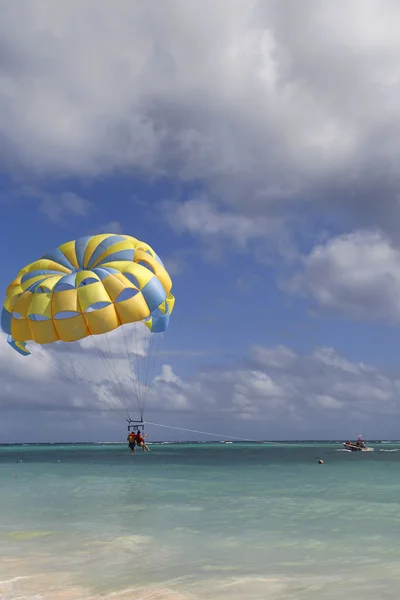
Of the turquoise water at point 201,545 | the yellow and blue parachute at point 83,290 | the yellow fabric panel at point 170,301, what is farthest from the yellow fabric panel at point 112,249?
the turquoise water at point 201,545

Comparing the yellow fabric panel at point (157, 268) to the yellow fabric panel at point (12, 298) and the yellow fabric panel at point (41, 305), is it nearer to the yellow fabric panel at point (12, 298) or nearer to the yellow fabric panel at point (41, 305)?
the yellow fabric panel at point (41, 305)

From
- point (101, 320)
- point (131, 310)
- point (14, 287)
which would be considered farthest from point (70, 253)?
point (131, 310)

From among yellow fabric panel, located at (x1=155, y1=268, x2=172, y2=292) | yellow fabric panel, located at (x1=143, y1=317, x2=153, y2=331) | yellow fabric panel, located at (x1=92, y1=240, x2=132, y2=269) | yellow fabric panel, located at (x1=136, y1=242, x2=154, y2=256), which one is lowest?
yellow fabric panel, located at (x1=143, y1=317, x2=153, y2=331)

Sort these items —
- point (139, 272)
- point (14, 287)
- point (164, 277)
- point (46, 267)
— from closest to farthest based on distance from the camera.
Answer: point (139, 272) → point (14, 287) → point (46, 267) → point (164, 277)

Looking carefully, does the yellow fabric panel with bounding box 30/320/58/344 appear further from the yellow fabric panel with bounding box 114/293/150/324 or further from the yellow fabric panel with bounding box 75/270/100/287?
A: the yellow fabric panel with bounding box 114/293/150/324

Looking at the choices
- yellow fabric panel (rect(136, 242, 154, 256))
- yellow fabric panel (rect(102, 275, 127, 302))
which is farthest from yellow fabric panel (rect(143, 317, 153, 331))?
yellow fabric panel (rect(102, 275, 127, 302))

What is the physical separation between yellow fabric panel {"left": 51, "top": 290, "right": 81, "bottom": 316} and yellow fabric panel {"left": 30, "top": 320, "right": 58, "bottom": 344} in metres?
0.58

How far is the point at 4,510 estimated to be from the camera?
1862 centimetres

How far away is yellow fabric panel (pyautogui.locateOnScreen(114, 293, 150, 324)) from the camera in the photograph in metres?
17.4

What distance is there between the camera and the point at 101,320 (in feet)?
56.2

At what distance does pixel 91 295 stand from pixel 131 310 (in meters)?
1.26

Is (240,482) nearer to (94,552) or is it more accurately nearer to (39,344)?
(39,344)

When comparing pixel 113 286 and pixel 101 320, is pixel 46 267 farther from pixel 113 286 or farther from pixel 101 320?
pixel 101 320

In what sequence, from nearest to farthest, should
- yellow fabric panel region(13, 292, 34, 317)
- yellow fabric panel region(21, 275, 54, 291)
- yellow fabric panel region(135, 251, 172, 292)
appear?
yellow fabric panel region(13, 292, 34, 317) < yellow fabric panel region(21, 275, 54, 291) < yellow fabric panel region(135, 251, 172, 292)
